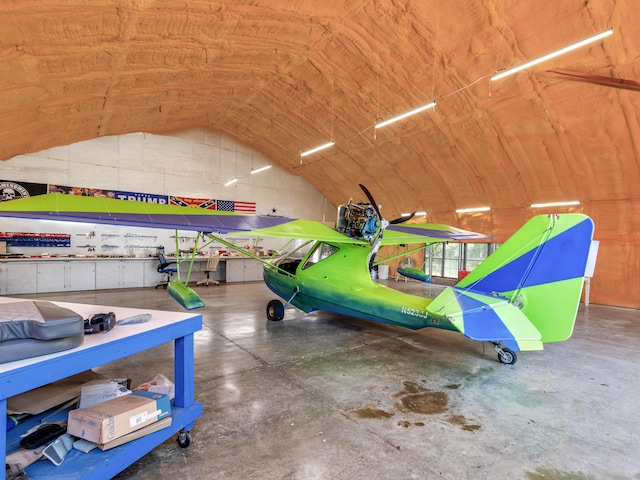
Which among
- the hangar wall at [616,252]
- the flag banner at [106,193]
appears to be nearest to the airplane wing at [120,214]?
the flag banner at [106,193]

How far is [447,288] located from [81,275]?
11943mm

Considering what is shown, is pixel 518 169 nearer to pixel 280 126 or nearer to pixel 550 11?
pixel 550 11

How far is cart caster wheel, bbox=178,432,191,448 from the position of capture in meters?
2.50

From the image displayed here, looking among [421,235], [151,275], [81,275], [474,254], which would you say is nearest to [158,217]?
[421,235]

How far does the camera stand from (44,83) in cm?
744

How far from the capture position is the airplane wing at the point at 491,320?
343 centimetres

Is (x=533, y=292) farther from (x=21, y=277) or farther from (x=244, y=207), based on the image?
(x=244, y=207)

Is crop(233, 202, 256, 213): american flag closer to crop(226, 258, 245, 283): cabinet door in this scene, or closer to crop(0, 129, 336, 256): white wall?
crop(0, 129, 336, 256): white wall

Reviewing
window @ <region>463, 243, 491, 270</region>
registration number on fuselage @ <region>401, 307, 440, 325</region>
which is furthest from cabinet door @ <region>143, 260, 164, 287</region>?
window @ <region>463, 243, 491, 270</region>

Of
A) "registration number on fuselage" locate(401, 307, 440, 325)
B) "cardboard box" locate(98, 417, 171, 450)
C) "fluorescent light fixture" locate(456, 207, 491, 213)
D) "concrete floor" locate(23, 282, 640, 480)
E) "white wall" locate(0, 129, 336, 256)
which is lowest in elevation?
"concrete floor" locate(23, 282, 640, 480)

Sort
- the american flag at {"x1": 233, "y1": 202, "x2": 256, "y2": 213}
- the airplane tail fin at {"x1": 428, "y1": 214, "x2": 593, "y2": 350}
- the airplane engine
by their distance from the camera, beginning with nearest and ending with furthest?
1. the airplane tail fin at {"x1": 428, "y1": 214, "x2": 593, "y2": 350}
2. the airplane engine
3. the american flag at {"x1": 233, "y1": 202, "x2": 256, "y2": 213}

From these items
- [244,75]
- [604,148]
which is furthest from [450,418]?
[244,75]

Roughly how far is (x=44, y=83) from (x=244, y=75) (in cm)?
509

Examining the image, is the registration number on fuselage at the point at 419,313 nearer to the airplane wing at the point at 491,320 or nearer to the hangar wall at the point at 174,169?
the airplane wing at the point at 491,320
